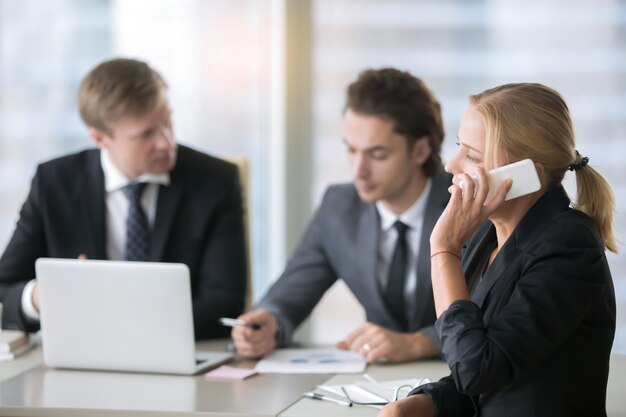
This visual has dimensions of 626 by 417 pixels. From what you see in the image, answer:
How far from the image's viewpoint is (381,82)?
303 cm

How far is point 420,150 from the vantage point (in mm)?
3027

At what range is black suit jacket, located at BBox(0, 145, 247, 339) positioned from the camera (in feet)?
10.1

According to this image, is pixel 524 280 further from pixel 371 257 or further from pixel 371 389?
pixel 371 257

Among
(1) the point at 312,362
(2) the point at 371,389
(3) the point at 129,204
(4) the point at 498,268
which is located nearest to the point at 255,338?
(1) the point at 312,362

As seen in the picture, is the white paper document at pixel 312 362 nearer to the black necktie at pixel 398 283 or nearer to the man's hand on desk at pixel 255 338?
the man's hand on desk at pixel 255 338

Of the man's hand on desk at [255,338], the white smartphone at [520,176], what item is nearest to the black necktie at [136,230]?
the man's hand on desk at [255,338]

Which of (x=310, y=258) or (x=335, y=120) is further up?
(x=335, y=120)

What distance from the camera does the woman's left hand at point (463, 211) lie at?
1.85 metres

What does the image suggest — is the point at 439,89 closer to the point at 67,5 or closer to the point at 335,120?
the point at 335,120

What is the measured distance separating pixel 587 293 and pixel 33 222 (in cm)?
196

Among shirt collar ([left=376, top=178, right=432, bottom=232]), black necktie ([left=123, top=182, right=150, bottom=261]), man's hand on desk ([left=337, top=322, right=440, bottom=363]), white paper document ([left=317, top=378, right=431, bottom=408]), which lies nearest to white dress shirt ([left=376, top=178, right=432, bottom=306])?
shirt collar ([left=376, top=178, right=432, bottom=232])

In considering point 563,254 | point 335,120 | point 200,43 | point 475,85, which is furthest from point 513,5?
point 563,254

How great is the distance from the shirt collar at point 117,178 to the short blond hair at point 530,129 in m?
1.47

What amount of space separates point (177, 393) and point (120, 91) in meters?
1.18
